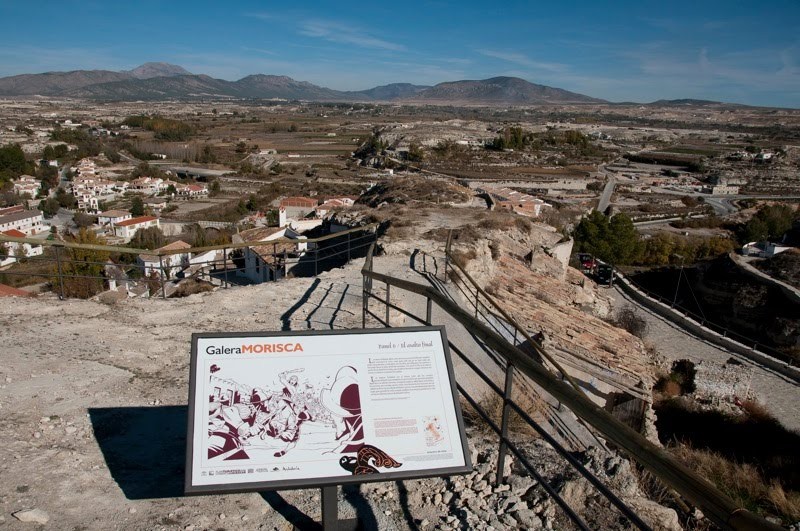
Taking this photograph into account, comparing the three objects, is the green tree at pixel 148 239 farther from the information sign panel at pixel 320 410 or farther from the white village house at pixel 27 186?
the information sign panel at pixel 320 410

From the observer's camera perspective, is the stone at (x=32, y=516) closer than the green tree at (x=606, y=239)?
Yes

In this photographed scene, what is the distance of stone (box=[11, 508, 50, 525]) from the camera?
3102 mm

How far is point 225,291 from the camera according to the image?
8.66 metres

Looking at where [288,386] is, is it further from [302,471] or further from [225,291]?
[225,291]

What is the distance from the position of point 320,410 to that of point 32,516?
6.11 feet

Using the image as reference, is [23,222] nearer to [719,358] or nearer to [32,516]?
[719,358]

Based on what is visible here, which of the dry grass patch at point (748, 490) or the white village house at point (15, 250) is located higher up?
the dry grass patch at point (748, 490)

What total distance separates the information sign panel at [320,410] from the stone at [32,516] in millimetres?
1308

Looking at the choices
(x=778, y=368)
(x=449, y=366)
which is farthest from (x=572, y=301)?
(x=449, y=366)

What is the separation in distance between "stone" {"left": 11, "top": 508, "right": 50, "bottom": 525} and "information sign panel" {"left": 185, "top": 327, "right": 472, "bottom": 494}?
1308 mm

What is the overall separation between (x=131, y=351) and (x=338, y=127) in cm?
14986

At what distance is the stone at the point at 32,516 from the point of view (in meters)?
3.10

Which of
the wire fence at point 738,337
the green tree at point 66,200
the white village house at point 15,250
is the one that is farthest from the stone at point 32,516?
the green tree at point 66,200

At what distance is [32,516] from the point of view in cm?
312
